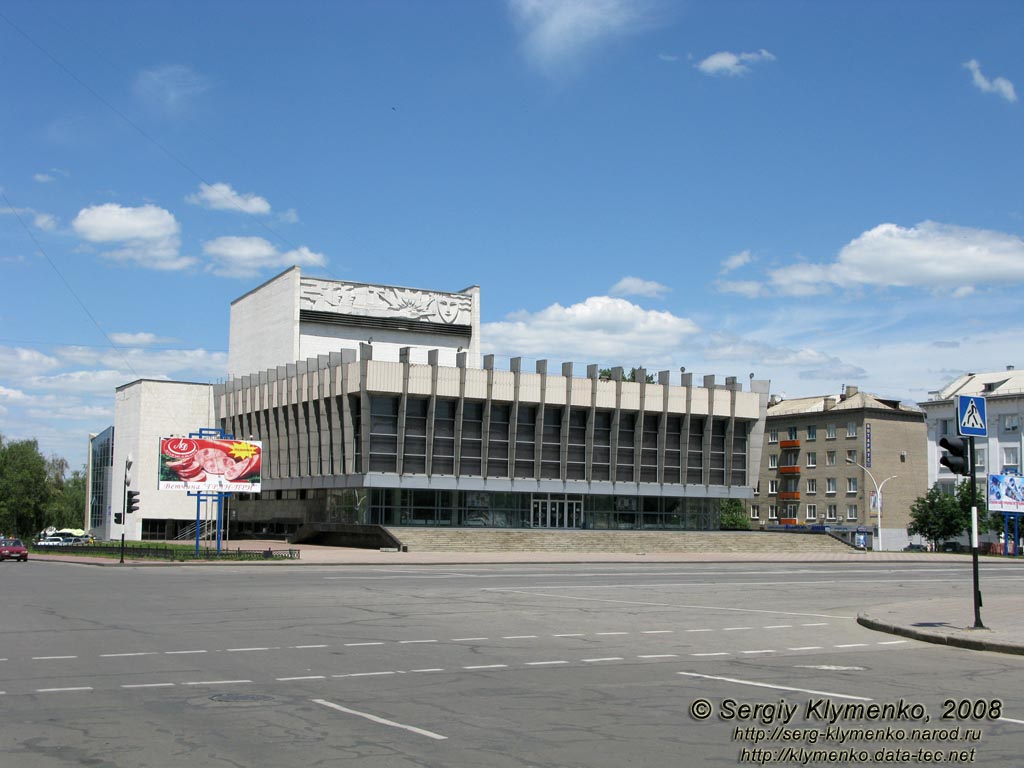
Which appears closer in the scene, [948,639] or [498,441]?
[948,639]

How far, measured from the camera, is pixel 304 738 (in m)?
8.81

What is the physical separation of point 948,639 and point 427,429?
5500 cm

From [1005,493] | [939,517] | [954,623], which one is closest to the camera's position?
[954,623]

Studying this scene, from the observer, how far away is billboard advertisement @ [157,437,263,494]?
51.7 metres

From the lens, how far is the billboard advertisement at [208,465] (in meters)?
51.7

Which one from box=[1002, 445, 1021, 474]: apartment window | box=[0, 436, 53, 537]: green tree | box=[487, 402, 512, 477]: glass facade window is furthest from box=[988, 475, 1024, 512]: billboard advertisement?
box=[0, 436, 53, 537]: green tree

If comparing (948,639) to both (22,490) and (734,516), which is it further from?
(22,490)

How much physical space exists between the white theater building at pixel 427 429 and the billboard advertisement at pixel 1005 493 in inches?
Answer: 674

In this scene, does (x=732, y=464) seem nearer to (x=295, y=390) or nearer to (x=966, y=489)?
(x=966, y=489)

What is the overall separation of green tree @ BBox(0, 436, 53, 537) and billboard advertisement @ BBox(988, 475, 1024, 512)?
102 metres

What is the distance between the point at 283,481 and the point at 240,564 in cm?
3555

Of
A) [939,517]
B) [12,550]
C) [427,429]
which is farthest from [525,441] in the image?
[939,517]

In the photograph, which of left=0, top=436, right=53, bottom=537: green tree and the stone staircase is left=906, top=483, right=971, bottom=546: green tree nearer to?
the stone staircase

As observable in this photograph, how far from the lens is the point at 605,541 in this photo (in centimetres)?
6812
